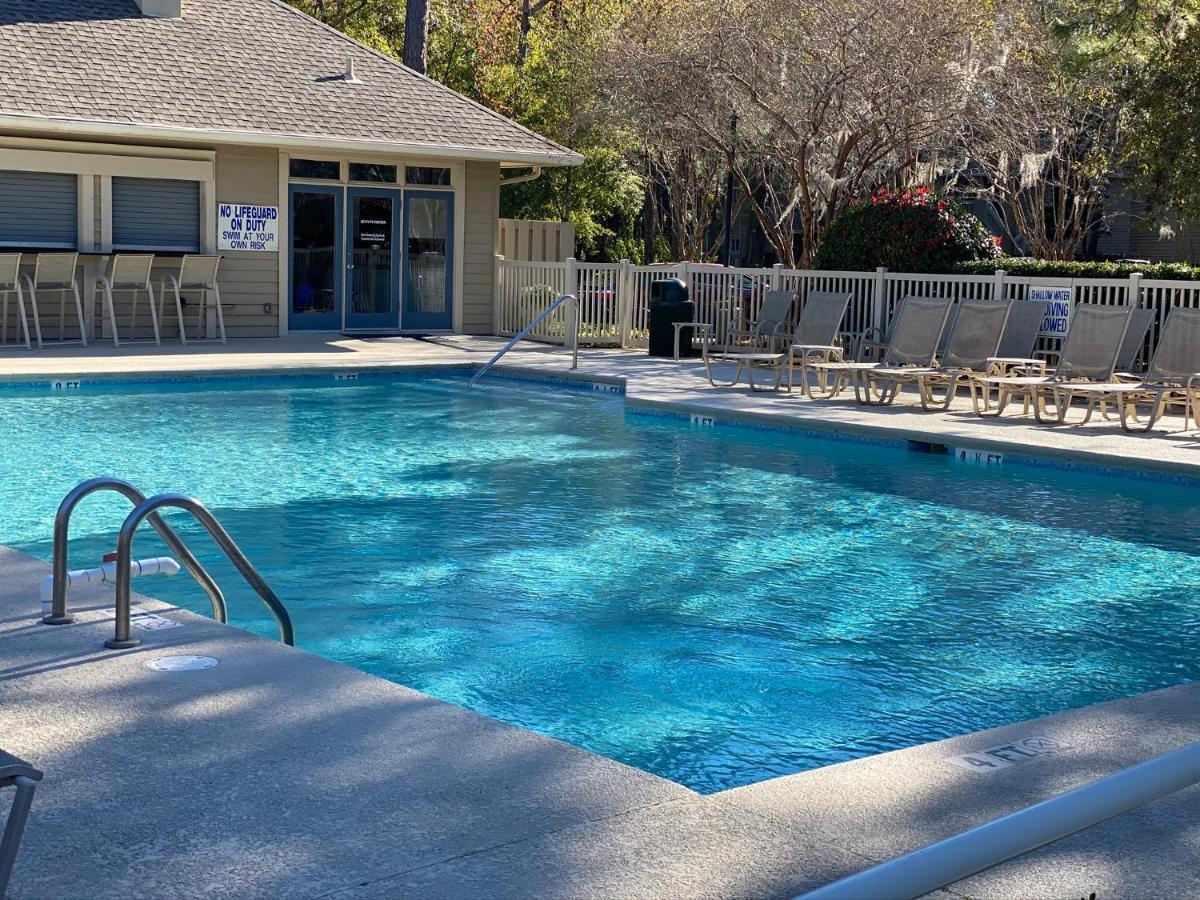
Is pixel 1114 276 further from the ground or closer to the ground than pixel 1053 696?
further from the ground

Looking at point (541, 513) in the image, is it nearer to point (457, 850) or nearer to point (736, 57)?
point (457, 850)

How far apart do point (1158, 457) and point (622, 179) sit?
19387mm

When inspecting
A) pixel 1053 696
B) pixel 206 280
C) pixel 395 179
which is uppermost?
pixel 395 179

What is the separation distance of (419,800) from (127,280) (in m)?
15.3

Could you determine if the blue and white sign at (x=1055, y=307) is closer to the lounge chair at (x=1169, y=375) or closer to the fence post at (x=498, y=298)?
the lounge chair at (x=1169, y=375)

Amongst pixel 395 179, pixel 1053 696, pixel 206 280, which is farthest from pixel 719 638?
pixel 395 179

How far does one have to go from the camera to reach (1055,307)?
14.9 m

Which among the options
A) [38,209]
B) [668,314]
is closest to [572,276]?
[668,314]

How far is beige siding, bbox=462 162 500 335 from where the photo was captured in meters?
21.2

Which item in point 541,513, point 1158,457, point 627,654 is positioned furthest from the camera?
point 1158,457

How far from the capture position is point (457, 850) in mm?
3414

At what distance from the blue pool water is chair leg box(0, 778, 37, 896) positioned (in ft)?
8.41

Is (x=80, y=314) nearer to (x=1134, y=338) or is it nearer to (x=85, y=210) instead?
(x=85, y=210)

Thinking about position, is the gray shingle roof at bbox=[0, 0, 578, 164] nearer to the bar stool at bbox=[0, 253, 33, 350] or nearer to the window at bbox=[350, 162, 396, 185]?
the window at bbox=[350, 162, 396, 185]
